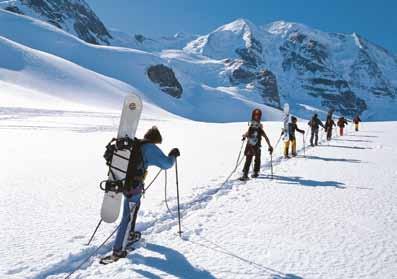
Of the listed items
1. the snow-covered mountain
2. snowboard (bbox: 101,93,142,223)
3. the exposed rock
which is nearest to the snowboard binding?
snowboard (bbox: 101,93,142,223)

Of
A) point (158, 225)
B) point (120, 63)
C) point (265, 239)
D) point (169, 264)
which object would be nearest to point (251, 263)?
point (265, 239)

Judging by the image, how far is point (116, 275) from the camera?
5023 mm

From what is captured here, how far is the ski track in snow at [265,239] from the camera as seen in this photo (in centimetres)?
529

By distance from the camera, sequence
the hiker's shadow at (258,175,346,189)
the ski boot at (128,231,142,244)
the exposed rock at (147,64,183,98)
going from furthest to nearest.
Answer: the exposed rock at (147,64,183,98) < the hiker's shadow at (258,175,346,189) < the ski boot at (128,231,142,244)

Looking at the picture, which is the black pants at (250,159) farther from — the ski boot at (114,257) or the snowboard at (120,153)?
the ski boot at (114,257)

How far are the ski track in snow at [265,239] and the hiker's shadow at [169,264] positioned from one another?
1cm

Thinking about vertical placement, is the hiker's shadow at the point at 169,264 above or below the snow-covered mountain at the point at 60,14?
below

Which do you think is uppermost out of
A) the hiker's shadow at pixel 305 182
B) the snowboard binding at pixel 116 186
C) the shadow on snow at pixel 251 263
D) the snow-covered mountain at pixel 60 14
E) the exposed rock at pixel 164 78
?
the snow-covered mountain at pixel 60 14

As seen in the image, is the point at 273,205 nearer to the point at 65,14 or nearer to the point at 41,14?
the point at 41,14

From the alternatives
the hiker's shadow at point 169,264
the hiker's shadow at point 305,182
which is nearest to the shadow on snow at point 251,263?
the hiker's shadow at point 169,264

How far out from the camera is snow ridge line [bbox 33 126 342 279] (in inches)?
206

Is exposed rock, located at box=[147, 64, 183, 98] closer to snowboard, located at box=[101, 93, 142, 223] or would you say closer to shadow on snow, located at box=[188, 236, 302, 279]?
snowboard, located at box=[101, 93, 142, 223]

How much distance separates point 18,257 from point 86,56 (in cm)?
11865

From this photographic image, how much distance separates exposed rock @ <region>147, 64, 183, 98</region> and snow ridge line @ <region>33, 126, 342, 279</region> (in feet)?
379
